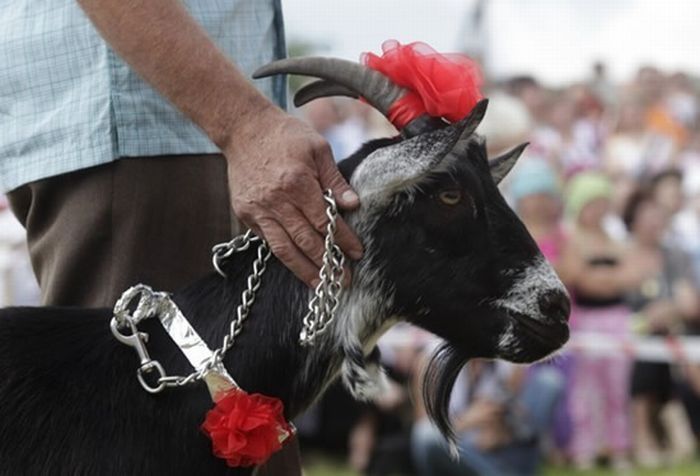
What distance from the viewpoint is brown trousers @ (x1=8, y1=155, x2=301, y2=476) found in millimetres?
2975

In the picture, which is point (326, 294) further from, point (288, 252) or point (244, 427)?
point (244, 427)

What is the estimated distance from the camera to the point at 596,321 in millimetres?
8695

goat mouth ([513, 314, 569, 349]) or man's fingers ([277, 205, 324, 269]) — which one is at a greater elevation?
man's fingers ([277, 205, 324, 269])

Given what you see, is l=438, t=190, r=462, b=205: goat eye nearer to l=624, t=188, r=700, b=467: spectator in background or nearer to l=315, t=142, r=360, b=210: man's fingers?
l=315, t=142, r=360, b=210: man's fingers

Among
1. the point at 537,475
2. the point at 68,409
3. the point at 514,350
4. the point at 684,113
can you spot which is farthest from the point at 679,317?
the point at 68,409

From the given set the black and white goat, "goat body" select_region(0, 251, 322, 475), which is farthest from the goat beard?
"goat body" select_region(0, 251, 322, 475)

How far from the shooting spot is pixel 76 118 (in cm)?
296

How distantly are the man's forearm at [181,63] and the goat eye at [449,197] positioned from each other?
0.42m

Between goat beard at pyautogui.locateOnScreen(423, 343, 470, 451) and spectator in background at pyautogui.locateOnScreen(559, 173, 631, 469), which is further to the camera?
spectator in background at pyautogui.locateOnScreen(559, 173, 631, 469)

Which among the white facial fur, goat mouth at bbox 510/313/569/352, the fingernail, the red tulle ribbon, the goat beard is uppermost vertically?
the red tulle ribbon

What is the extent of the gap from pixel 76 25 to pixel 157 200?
434 millimetres

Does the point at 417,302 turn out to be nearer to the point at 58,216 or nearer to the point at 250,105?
the point at 250,105

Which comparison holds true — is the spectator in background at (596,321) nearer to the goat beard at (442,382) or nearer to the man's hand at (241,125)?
the goat beard at (442,382)

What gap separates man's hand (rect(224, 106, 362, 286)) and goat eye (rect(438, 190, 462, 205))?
22 cm
